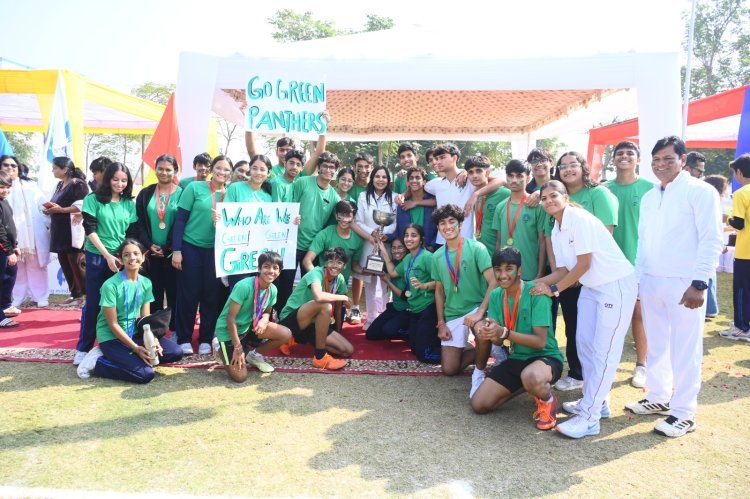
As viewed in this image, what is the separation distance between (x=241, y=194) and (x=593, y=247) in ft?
9.43

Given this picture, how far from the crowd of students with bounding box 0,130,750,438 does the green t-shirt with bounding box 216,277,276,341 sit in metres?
0.01

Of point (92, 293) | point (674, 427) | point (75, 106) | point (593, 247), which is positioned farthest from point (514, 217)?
point (75, 106)

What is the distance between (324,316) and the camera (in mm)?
4191

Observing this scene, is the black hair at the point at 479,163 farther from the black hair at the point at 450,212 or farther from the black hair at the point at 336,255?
the black hair at the point at 336,255

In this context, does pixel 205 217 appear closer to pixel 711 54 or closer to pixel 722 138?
pixel 722 138

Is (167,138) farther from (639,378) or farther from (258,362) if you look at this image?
(639,378)

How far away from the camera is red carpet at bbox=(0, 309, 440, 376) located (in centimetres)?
420

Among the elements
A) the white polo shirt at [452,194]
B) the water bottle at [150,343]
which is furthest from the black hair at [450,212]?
the water bottle at [150,343]

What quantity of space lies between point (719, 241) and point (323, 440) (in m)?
2.49

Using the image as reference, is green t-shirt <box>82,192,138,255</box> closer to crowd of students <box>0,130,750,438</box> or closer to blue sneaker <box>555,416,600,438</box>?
crowd of students <box>0,130,750,438</box>

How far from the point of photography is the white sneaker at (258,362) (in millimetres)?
4062

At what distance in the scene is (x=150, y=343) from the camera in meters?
3.81

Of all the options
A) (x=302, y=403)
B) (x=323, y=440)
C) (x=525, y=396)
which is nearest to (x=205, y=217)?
(x=302, y=403)

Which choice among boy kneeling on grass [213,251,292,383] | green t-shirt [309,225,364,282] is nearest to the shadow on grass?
boy kneeling on grass [213,251,292,383]
